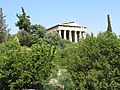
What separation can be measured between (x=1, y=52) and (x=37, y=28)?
61.0 ft

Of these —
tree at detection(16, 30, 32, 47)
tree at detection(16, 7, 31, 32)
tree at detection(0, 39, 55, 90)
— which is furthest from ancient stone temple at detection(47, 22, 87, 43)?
tree at detection(0, 39, 55, 90)

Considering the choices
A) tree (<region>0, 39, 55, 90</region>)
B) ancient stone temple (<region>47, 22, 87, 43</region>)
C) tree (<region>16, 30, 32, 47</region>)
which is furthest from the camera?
ancient stone temple (<region>47, 22, 87, 43</region>)

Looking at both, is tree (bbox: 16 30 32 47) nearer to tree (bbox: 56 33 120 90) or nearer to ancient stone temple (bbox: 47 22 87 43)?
tree (bbox: 56 33 120 90)

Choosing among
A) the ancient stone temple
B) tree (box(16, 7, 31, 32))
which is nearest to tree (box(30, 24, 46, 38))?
tree (box(16, 7, 31, 32))

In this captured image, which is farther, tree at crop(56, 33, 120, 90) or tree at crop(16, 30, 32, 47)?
tree at crop(16, 30, 32, 47)

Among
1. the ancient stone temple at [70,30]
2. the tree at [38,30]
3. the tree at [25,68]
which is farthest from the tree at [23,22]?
the tree at [25,68]

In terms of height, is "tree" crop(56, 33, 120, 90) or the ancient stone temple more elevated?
the ancient stone temple

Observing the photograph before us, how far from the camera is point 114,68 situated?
22531 mm

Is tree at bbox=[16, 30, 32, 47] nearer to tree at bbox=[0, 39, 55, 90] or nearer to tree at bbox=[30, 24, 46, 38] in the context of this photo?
tree at bbox=[30, 24, 46, 38]

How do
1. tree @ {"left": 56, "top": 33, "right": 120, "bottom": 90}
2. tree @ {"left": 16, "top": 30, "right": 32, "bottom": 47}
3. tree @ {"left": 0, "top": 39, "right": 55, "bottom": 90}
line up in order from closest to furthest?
tree @ {"left": 56, "top": 33, "right": 120, "bottom": 90}, tree @ {"left": 0, "top": 39, "right": 55, "bottom": 90}, tree @ {"left": 16, "top": 30, "right": 32, "bottom": 47}

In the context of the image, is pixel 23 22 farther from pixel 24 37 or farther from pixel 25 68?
pixel 25 68

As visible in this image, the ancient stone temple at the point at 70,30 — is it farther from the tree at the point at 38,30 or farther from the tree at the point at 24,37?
the tree at the point at 24,37

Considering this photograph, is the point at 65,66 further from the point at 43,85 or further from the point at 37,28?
the point at 37,28

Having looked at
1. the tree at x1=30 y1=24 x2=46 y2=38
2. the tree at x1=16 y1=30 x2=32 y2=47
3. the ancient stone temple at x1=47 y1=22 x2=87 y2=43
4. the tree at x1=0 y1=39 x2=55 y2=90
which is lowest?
the tree at x1=0 y1=39 x2=55 y2=90
